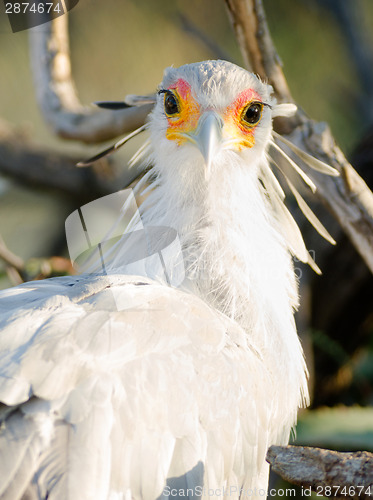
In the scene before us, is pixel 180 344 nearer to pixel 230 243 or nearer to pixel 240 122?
pixel 230 243

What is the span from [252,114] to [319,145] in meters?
0.28

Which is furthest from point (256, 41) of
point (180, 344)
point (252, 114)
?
point (180, 344)

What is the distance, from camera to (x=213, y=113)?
1.42 m

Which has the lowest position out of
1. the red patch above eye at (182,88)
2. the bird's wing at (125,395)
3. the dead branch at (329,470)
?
the dead branch at (329,470)

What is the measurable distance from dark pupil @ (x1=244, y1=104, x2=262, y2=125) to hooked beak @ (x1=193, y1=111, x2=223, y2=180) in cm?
11

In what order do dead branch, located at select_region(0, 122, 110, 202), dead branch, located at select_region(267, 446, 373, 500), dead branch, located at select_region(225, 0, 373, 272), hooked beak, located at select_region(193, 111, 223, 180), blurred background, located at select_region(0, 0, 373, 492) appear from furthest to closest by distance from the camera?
dead branch, located at select_region(0, 122, 110, 202), blurred background, located at select_region(0, 0, 373, 492), dead branch, located at select_region(225, 0, 373, 272), hooked beak, located at select_region(193, 111, 223, 180), dead branch, located at select_region(267, 446, 373, 500)

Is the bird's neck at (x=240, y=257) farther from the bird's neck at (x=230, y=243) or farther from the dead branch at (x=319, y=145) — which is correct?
the dead branch at (x=319, y=145)

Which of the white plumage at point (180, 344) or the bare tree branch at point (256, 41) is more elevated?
the bare tree branch at point (256, 41)

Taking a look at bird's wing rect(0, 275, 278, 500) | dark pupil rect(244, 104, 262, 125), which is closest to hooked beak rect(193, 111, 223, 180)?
dark pupil rect(244, 104, 262, 125)

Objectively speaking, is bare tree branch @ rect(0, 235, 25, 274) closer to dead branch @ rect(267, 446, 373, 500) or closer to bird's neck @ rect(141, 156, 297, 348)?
bird's neck @ rect(141, 156, 297, 348)

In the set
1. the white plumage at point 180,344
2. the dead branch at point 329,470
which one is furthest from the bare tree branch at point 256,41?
the dead branch at point 329,470

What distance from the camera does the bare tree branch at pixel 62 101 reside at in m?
2.42

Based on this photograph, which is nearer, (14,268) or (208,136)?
(208,136)

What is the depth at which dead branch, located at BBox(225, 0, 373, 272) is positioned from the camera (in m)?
1.67
